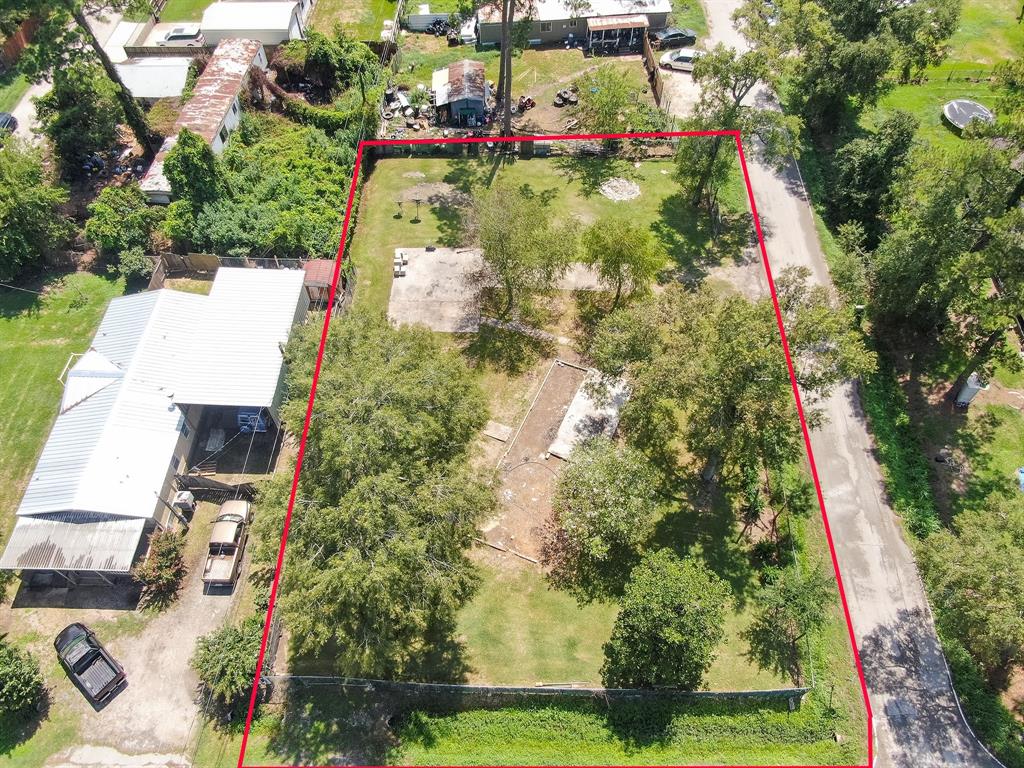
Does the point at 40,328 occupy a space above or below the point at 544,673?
above

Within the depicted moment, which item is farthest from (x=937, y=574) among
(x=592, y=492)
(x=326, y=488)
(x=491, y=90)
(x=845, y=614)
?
(x=491, y=90)

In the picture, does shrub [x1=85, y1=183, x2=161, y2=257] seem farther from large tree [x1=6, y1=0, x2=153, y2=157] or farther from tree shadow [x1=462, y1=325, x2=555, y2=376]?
tree shadow [x1=462, y1=325, x2=555, y2=376]

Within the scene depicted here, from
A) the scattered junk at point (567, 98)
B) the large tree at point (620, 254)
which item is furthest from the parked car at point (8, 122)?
the large tree at point (620, 254)

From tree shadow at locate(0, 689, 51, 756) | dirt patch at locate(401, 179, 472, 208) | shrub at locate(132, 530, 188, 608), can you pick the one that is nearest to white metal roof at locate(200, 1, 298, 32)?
dirt patch at locate(401, 179, 472, 208)

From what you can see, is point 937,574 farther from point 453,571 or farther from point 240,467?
point 240,467

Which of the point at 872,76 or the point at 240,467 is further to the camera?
the point at 872,76

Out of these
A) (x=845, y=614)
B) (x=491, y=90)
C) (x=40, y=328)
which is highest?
(x=491, y=90)
